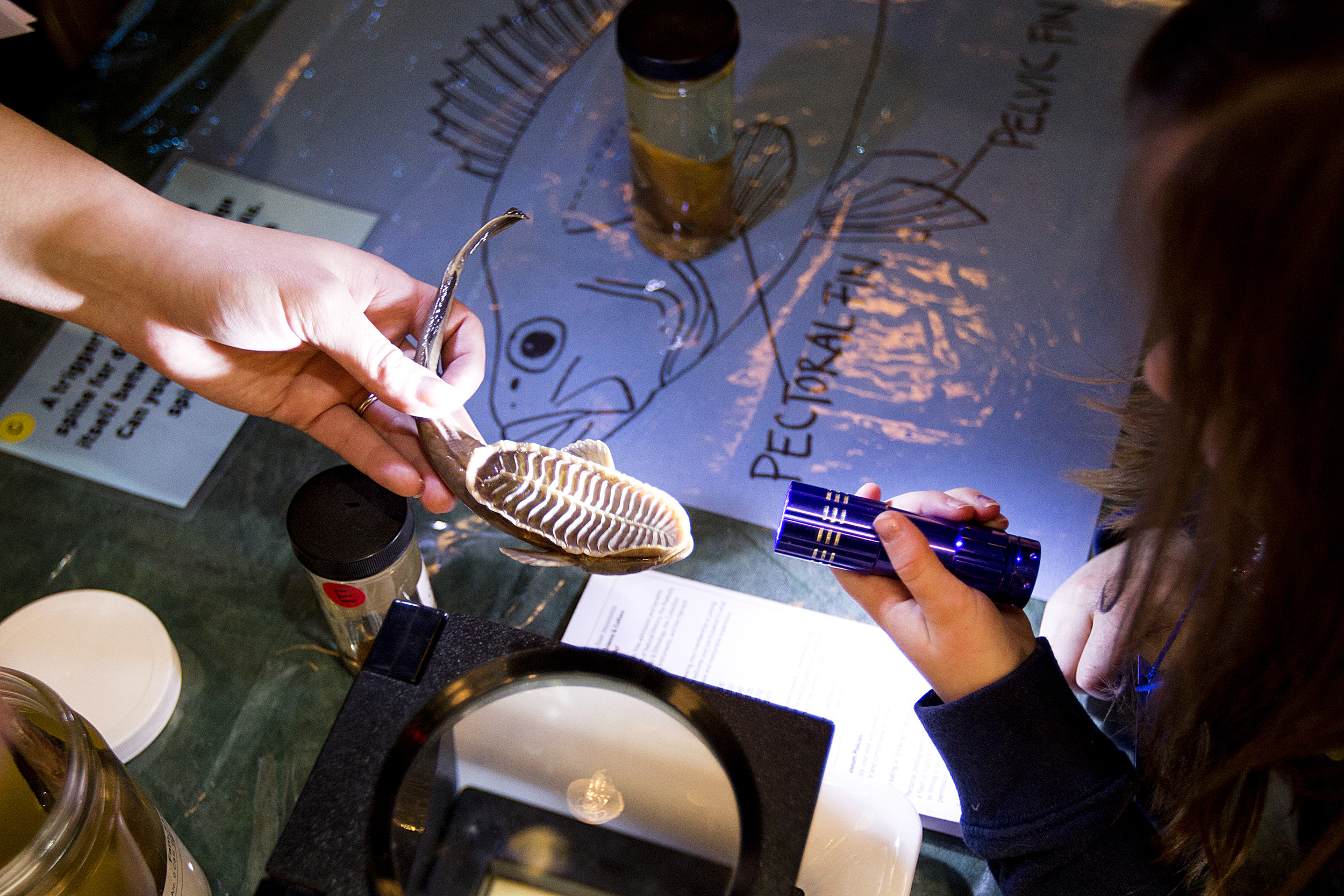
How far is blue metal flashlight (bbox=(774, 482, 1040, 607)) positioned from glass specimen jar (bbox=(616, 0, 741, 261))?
0.36 m

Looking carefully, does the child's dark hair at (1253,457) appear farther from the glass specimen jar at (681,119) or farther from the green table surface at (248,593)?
the glass specimen jar at (681,119)

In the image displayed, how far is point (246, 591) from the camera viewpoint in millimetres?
703

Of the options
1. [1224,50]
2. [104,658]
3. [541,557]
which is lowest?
[104,658]

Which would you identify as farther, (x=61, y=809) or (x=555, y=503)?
(x=555, y=503)

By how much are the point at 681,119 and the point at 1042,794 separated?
0.58m

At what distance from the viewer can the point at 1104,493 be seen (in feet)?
2.36

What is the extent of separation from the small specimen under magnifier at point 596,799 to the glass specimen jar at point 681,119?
0.53 metres

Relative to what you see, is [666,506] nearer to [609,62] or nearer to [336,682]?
[336,682]

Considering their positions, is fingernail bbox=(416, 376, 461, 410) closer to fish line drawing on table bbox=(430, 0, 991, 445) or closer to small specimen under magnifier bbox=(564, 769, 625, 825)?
fish line drawing on table bbox=(430, 0, 991, 445)

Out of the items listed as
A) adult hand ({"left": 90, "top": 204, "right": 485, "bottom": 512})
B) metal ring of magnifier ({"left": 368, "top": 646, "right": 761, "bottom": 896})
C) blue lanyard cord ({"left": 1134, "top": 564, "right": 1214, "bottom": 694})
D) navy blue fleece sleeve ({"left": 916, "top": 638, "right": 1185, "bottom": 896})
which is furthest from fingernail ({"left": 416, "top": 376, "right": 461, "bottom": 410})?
blue lanyard cord ({"left": 1134, "top": 564, "right": 1214, "bottom": 694})

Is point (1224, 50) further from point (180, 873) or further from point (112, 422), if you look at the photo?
point (112, 422)

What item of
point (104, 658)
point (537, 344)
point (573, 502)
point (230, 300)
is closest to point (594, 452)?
point (573, 502)

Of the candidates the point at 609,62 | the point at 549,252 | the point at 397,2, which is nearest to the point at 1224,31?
the point at 549,252

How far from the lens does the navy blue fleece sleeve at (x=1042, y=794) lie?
1.74 feet
